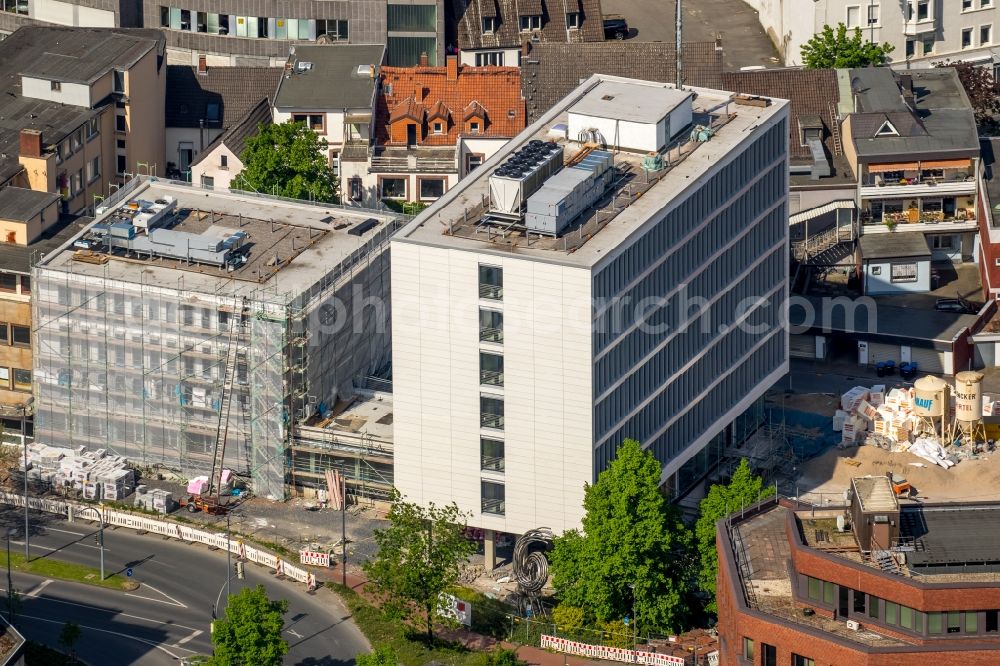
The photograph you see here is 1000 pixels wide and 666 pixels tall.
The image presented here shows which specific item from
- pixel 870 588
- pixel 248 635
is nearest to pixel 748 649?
pixel 870 588

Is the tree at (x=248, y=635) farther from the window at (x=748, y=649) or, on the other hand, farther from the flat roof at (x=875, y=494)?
the flat roof at (x=875, y=494)

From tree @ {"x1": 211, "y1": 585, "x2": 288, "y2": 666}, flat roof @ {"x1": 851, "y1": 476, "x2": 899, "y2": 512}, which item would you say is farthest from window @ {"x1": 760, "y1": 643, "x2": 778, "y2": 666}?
tree @ {"x1": 211, "y1": 585, "x2": 288, "y2": 666}

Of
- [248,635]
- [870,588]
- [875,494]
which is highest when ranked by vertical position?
[875,494]

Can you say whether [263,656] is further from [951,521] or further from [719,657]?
[951,521]

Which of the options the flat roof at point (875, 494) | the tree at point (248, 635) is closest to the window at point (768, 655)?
the flat roof at point (875, 494)

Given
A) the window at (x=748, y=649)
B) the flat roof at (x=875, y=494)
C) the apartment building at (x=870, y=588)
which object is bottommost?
the window at (x=748, y=649)

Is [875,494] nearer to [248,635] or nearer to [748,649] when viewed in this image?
[748,649]

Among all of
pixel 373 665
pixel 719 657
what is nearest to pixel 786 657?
pixel 719 657
